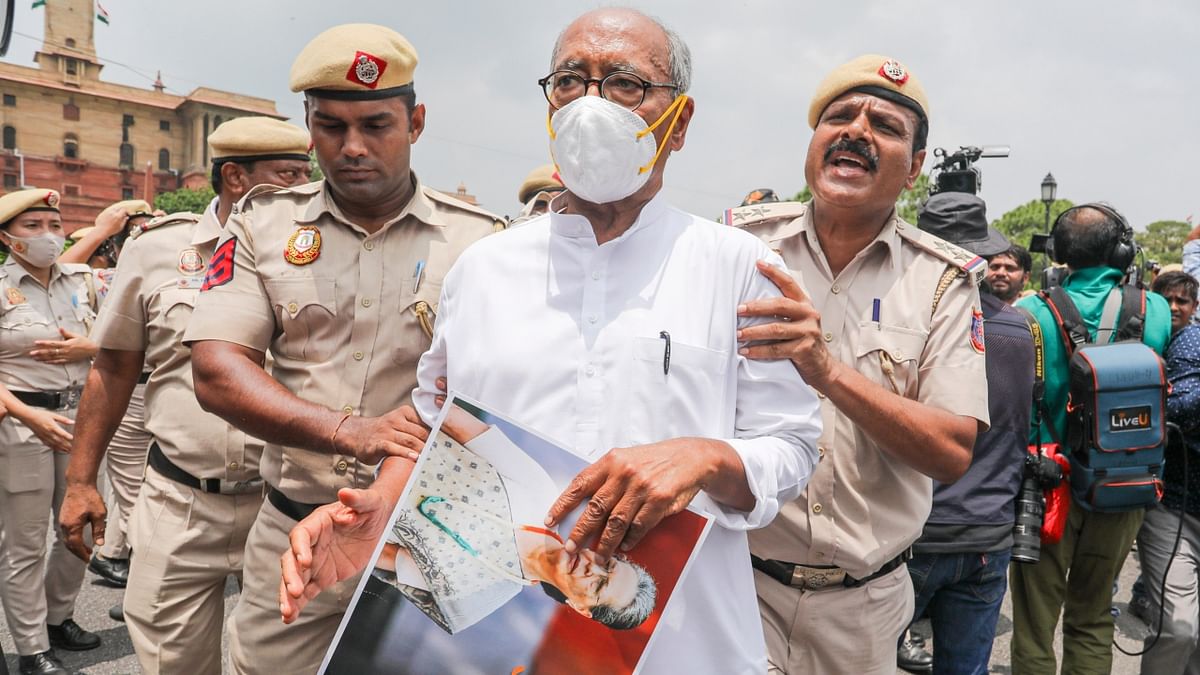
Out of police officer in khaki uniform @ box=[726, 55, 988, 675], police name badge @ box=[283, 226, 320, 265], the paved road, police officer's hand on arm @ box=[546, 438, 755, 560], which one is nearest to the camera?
police officer's hand on arm @ box=[546, 438, 755, 560]

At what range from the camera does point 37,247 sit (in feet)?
15.6

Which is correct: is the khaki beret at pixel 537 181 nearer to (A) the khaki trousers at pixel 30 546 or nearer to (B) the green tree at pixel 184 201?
(A) the khaki trousers at pixel 30 546

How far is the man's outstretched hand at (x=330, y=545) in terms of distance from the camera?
1.23 m

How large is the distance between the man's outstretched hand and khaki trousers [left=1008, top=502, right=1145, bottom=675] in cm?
348

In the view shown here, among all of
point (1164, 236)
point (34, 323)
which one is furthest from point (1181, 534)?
point (1164, 236)

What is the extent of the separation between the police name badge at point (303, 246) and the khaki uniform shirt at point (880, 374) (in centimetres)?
134

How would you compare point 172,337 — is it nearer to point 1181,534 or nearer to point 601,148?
point 601,148

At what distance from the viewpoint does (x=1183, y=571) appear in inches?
143

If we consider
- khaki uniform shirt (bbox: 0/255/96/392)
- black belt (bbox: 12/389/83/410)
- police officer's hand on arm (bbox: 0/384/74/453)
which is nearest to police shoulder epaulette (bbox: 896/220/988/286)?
police officer's hand on arm (bbox: 0/384/74/453)

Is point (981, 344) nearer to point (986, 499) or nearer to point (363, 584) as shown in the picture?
point (986, 499)

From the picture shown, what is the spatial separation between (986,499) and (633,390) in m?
2.25

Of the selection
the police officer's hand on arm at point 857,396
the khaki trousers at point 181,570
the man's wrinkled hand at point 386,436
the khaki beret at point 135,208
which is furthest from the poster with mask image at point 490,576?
the khaki beret at point 135,208

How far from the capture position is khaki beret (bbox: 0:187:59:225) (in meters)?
4.72

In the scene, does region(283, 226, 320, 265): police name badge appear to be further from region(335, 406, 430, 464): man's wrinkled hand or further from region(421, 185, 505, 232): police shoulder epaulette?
region(335, 406, 430, 464): man's wrinkled hand
